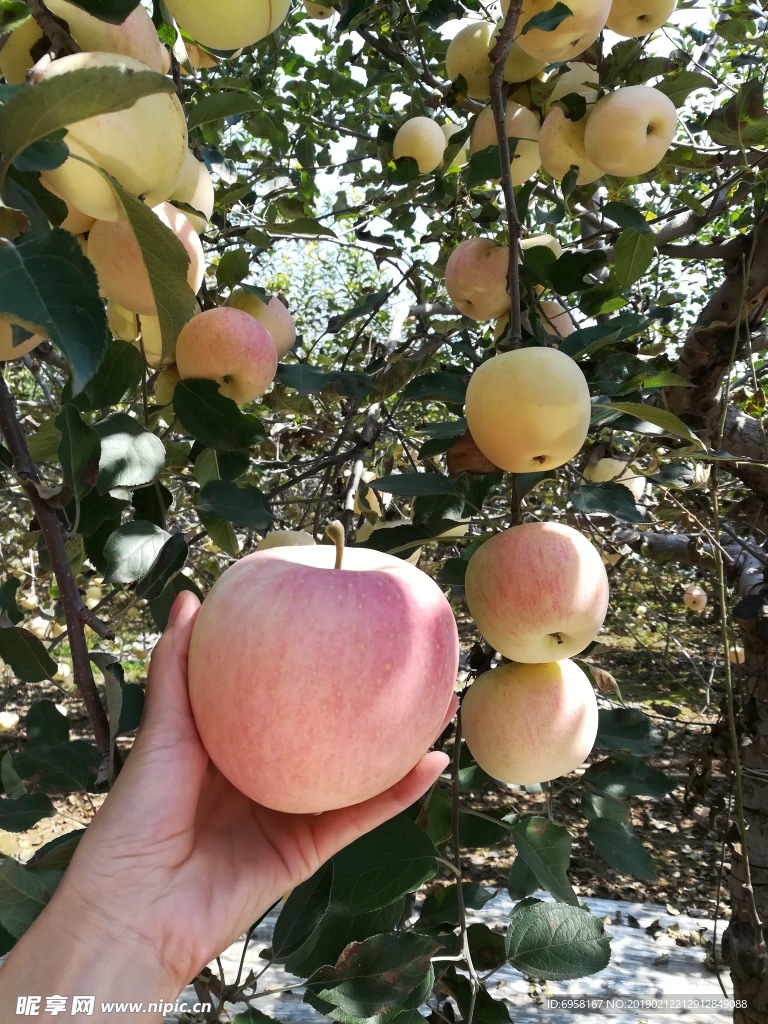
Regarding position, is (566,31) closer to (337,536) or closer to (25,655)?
(337,536)

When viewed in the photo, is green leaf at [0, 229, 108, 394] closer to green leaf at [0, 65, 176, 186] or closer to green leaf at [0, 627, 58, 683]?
green leaf at [0, 65, 176, 186]

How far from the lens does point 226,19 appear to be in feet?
3.20

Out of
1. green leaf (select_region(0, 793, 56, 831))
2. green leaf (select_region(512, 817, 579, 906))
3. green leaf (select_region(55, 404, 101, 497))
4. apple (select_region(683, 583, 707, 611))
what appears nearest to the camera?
green leaf (select_region(55, 404, 101, 497))

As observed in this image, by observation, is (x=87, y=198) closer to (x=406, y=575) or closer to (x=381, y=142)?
(x=406, y=575)

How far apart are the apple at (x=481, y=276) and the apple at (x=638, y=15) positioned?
52 cm

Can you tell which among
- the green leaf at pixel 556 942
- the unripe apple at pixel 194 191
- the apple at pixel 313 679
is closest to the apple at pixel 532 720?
the green leaf at pixel 556 942

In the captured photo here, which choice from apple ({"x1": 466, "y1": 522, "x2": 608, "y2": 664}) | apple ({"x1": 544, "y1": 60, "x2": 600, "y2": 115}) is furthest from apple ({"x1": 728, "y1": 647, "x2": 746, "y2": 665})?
apple ({"x1": 544, "y1": 60, "x2": 600, "y2": 115})

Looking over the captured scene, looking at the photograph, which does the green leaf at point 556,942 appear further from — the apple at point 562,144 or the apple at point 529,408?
the apple at point 562,144

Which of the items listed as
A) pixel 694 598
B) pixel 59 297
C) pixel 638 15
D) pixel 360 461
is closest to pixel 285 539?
pixel 360 461

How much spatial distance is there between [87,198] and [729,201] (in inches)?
68.5

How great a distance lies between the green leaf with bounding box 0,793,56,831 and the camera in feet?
3.43

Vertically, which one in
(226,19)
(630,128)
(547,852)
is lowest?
(547,852)

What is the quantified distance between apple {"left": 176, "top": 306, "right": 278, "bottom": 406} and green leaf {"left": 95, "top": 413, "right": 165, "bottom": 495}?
6.6 inches

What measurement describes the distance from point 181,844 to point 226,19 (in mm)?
1117
